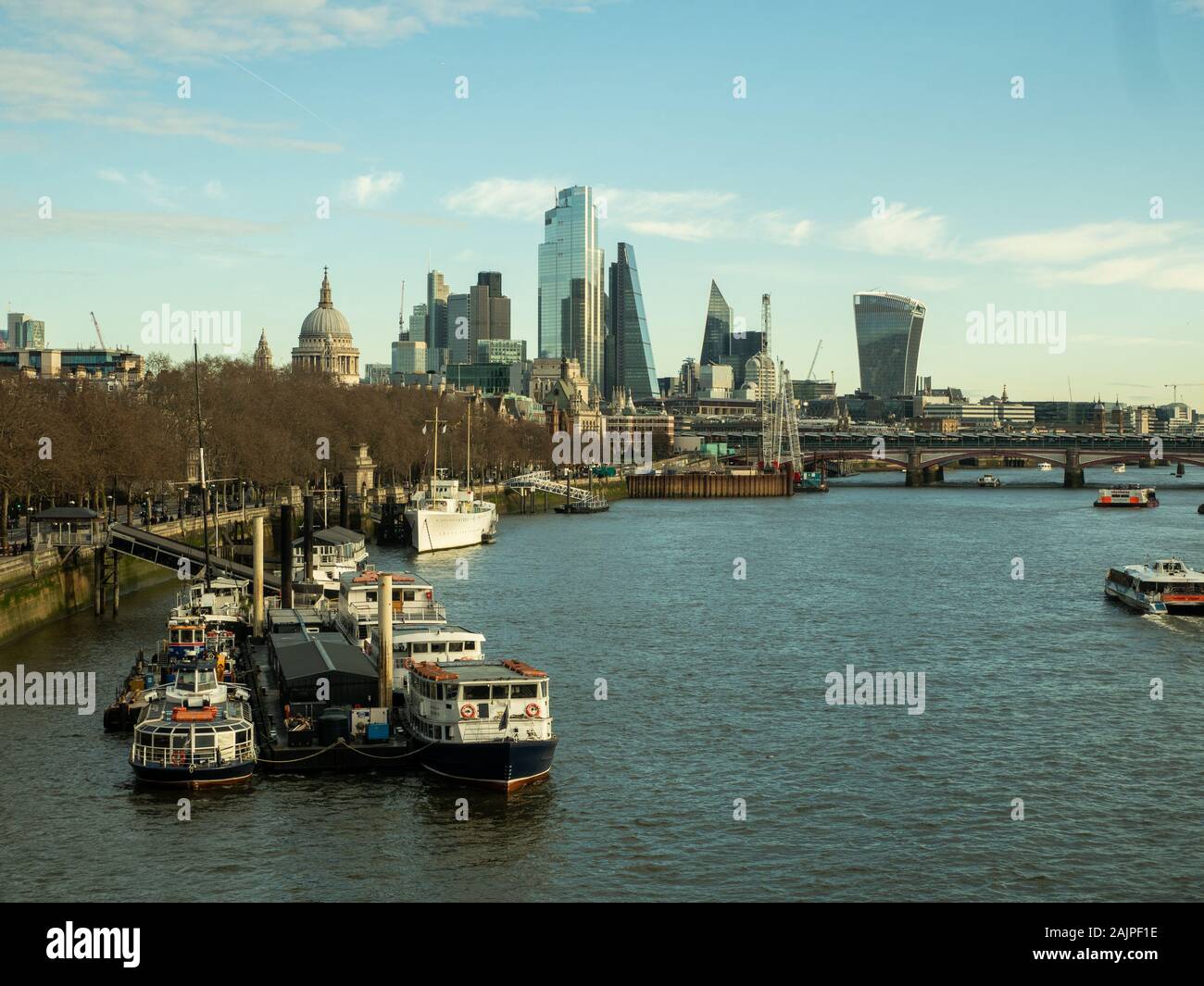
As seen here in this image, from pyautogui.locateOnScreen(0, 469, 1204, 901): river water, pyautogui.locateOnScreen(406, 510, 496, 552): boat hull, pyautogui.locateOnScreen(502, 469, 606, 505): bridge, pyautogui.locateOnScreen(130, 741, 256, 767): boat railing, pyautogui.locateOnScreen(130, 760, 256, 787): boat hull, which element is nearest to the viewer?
pyautogui.locateOnScreen(0, 469, 1204, 901): river water

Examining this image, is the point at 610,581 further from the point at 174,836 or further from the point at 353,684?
the point at 174,836

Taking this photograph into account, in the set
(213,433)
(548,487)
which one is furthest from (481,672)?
(548,487)

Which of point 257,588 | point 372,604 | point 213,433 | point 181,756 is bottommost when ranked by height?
point 181,756

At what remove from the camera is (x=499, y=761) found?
2717 cm

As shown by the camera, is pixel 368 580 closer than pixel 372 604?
No

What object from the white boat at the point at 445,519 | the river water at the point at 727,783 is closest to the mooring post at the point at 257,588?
the river water at the point at 727,783

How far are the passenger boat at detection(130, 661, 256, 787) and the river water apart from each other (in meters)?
0.51

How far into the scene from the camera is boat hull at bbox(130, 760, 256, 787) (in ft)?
88.4

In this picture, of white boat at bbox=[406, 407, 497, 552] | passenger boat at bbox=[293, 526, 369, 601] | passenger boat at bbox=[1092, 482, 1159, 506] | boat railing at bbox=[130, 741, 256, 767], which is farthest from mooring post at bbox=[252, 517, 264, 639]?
passenger boat at bbox=[1092, 482, 1159, 506]

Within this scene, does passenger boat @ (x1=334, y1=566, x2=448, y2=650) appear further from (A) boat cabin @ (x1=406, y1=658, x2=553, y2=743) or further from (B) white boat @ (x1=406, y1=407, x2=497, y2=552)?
(B) white boat @ (x1=406, y1=407, x2=497, y2=552)

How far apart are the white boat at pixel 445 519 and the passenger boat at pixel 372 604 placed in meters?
33.2

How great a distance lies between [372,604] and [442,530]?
118 ft

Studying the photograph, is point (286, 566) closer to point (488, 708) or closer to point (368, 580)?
point (368, 580)
